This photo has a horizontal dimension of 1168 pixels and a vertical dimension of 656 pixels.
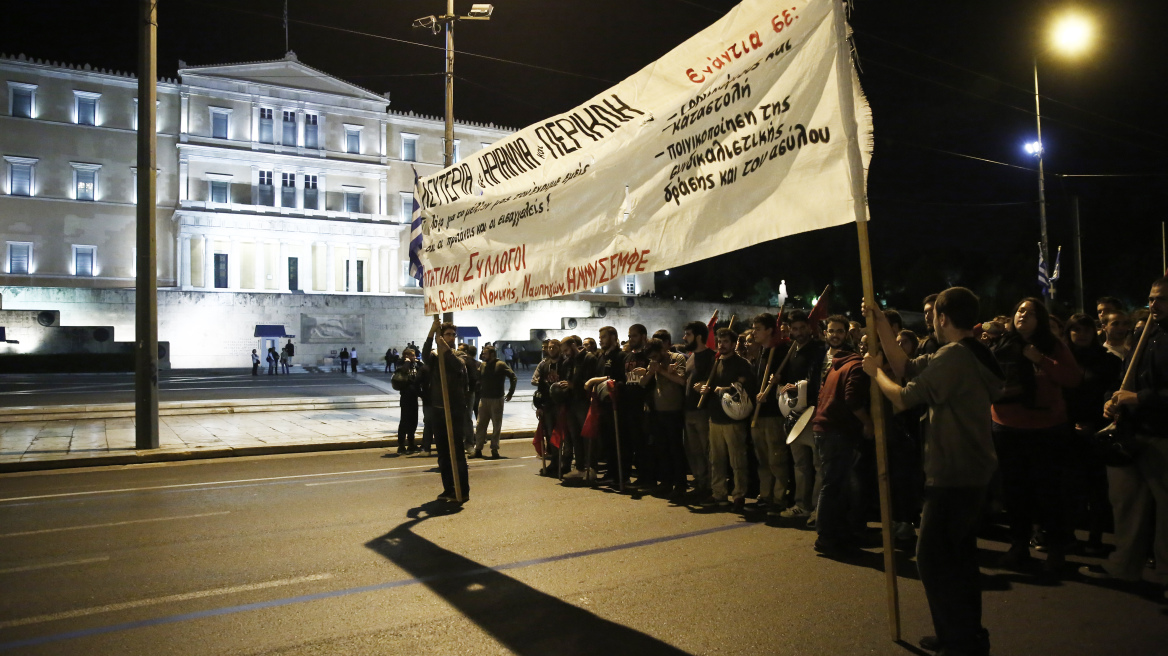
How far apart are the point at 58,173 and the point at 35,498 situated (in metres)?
50.5

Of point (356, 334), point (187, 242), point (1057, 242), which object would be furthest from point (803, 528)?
point (187, 242)

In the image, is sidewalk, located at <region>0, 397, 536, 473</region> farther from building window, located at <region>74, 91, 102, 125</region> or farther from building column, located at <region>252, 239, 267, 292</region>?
building window, located at <region>74, 91, 102, 125</region>

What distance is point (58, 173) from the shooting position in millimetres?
49156

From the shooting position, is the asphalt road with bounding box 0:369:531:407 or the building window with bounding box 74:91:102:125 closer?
the asphalt road with bounding box 0:369:531:407

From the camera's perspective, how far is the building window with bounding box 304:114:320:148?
2192 inches

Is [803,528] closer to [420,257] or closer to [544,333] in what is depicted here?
[420,257]

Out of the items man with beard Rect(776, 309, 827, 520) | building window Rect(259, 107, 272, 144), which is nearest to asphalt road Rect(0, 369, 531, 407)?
man with beard Rect(776, 309, 827, 520)

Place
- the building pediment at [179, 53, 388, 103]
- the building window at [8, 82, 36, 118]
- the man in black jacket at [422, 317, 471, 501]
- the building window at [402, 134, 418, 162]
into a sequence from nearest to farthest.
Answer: the man in black jacket at [422, 317, 471, 501] → the building window at [8, 82, 36, 118] → the building pediment at [179, 53, 388, 103] → the building window at [402, 134, 418, 162]

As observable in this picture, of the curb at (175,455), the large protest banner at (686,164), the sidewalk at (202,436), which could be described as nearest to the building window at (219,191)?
the sidewalk at (202,436)

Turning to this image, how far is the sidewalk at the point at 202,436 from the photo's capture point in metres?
11.7

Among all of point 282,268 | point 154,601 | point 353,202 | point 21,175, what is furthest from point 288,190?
point 154,601

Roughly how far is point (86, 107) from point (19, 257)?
1050cm

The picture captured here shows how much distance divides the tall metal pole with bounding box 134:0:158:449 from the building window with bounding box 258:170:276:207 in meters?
44.2

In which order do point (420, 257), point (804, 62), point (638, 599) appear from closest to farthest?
point (804, 62) → point (638, 599) → point (420, 257)
